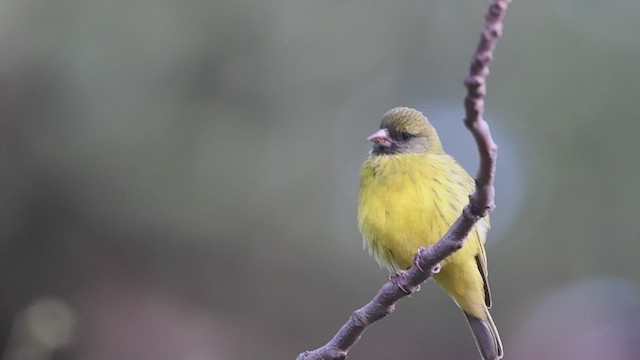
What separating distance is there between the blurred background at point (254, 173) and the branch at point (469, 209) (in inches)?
174

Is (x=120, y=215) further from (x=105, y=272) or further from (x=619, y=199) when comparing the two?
(x=619, y=199)

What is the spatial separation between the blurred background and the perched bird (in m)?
3.08

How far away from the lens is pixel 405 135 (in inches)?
157

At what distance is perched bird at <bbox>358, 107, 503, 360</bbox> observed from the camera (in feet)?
11.5

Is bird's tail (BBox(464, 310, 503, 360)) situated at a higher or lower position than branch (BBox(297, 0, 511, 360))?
lower

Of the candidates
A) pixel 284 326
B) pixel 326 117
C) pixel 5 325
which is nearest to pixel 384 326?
pixel 284 326

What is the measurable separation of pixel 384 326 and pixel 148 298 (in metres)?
2.17

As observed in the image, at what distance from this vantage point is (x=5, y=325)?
265 inches

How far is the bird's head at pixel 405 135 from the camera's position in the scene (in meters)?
3.91

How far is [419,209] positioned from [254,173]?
361cm

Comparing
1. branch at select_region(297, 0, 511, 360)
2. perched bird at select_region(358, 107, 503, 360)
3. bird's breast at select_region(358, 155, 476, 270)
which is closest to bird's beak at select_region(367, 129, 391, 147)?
perched bird at select_region(358, 107, 503, 360)

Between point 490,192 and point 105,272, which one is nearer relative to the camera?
point 490,192

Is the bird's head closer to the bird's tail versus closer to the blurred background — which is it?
the bird's tail

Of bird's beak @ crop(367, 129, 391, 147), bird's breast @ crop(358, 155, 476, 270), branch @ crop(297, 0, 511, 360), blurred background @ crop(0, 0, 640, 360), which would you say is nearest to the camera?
branch @ crop(297, 0, 511, 360)
